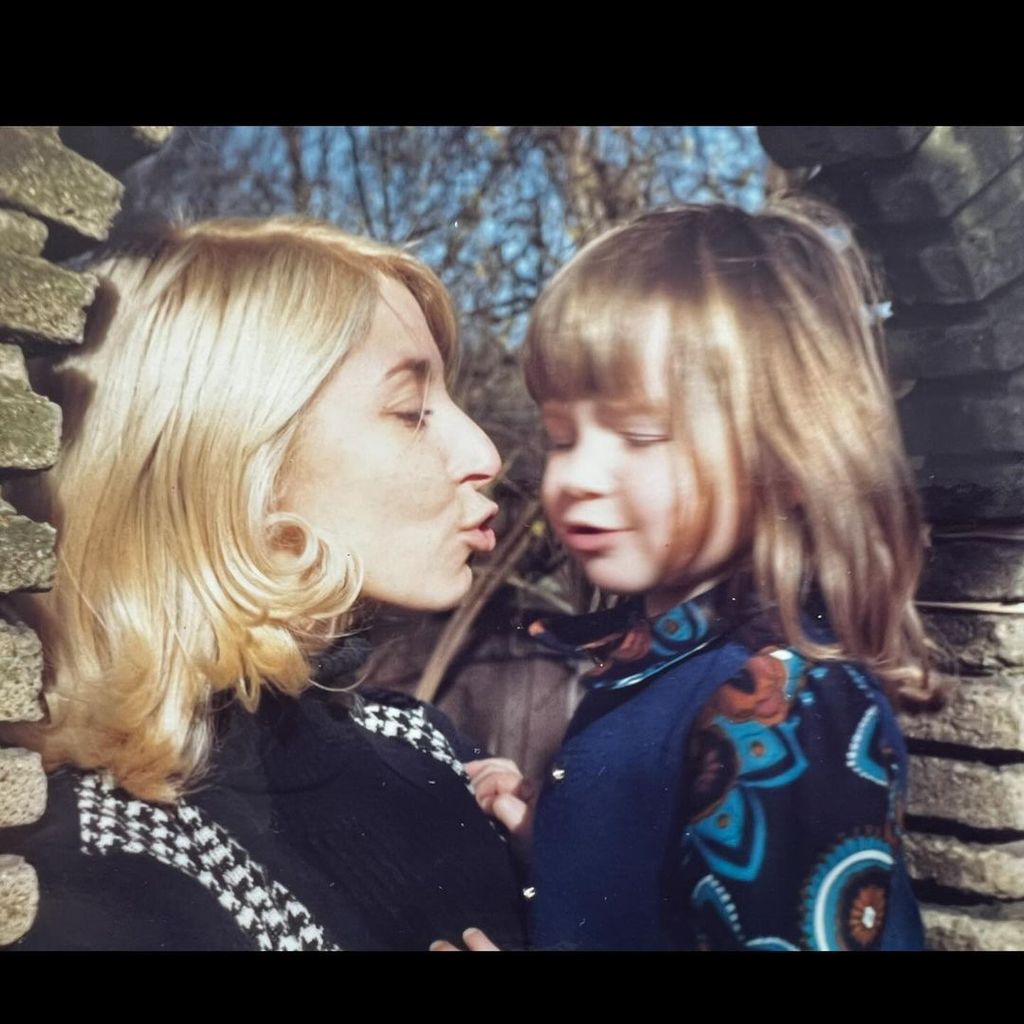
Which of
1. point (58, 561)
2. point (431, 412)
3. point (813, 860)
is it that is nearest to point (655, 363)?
point (431, 412)

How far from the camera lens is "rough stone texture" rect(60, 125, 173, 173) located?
8.47ft

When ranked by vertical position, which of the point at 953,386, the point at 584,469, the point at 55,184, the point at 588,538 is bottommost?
the point at 588,538

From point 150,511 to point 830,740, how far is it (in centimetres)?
146

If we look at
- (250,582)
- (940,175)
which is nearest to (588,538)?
(250,582)

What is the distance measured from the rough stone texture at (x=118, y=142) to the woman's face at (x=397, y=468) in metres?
0.62

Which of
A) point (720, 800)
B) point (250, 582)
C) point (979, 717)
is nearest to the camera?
point (720, 800)

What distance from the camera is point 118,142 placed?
2.59 meters

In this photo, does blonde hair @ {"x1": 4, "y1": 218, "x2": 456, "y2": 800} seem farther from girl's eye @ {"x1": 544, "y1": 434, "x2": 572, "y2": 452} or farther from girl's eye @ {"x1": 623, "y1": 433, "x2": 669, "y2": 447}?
girl's eye @ {"x1": 623, "y1": 433, "x2": 669, "y2": 447}

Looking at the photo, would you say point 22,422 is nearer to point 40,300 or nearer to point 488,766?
point 40,300

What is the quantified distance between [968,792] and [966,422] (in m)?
0.80

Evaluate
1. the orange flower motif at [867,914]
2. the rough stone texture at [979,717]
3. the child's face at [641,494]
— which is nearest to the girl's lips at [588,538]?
the child's face at [641,494]

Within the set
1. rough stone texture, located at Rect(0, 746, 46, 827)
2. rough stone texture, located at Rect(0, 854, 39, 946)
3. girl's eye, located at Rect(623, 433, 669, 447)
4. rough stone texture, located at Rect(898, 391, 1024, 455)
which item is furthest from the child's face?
rough stone texture, located at Rect(0, 854, 39, 946)

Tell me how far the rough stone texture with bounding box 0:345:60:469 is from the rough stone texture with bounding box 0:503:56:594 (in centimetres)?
12

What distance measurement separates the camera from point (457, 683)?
2.57 meters
